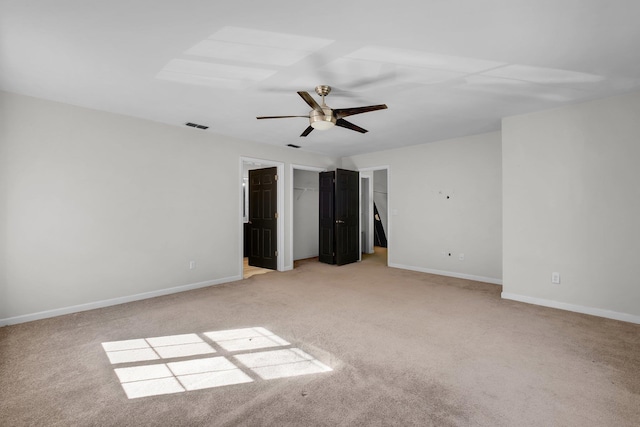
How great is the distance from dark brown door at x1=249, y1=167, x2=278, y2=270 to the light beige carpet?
1.96 meters

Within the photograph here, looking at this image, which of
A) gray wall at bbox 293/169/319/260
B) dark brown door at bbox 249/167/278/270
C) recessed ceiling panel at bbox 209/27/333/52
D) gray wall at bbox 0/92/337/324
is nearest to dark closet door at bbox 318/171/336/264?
gray wall at bbox 293/169/319/260

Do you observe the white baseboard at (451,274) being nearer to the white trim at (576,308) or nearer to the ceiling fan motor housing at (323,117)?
the white trim at (576,308)

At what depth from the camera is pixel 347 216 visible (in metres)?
6.50

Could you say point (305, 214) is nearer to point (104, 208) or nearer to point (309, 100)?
point (104, 208)

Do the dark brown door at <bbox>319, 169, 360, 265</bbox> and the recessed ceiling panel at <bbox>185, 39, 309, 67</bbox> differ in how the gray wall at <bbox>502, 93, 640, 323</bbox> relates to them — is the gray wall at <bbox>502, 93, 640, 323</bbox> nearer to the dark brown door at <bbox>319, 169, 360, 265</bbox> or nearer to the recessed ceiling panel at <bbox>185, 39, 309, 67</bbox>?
the dark brown door at <bbox>319, 169, 360, 265</bbox>

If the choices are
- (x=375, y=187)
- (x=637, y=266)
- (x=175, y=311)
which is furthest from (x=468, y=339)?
(x=375, y=187)

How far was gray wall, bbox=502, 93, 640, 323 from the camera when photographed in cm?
322

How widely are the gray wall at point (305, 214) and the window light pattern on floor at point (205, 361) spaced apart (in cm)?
406

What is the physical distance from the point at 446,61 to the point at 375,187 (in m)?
6.71

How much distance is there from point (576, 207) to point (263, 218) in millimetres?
4915

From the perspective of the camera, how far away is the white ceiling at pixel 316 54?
1842 millimetres

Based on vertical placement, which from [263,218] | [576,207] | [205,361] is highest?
[576,207]

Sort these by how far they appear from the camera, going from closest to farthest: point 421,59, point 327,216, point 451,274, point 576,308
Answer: point 421,59 → point 576,308 → point 451,274 → point 327,216

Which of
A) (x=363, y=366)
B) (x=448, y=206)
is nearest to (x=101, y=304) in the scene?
(x=363, y=366)
